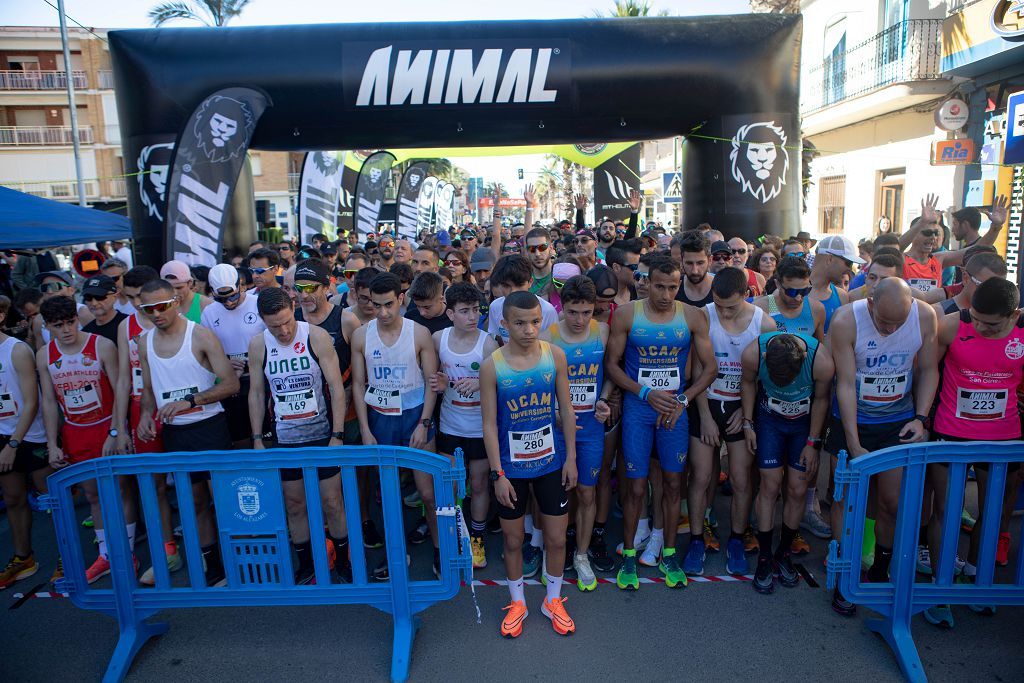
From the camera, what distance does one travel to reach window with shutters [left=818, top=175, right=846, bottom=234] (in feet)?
62.0

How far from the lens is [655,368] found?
3822 mm

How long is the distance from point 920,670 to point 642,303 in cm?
224

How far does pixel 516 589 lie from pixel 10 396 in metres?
3.35

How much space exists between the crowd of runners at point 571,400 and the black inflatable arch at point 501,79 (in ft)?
17.4

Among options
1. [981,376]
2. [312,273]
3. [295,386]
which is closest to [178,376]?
[295,386]

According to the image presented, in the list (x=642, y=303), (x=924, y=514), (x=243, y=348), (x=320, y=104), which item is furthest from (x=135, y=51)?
(x=924, y=514)

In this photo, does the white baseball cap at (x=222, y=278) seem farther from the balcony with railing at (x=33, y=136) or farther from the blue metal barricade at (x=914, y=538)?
the balcony with railing at (x=33, y=136)

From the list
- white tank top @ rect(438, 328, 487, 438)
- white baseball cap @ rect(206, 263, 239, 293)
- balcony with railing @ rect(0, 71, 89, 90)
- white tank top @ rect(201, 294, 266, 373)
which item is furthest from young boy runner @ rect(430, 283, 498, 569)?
balcony with railing @ rect(0, 71, 89, 90)

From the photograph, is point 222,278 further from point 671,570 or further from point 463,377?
point 671,570

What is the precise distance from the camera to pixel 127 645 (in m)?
3.22

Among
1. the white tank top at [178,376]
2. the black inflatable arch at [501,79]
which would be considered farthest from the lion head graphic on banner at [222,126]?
the white tank top at [178,376]

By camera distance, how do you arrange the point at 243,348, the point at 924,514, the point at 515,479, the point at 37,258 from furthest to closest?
the point at 37,258
the point at 243,348
the point at 924,514
the point at 515,479

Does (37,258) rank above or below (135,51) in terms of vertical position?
below

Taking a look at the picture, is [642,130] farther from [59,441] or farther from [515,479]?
[59,441]
